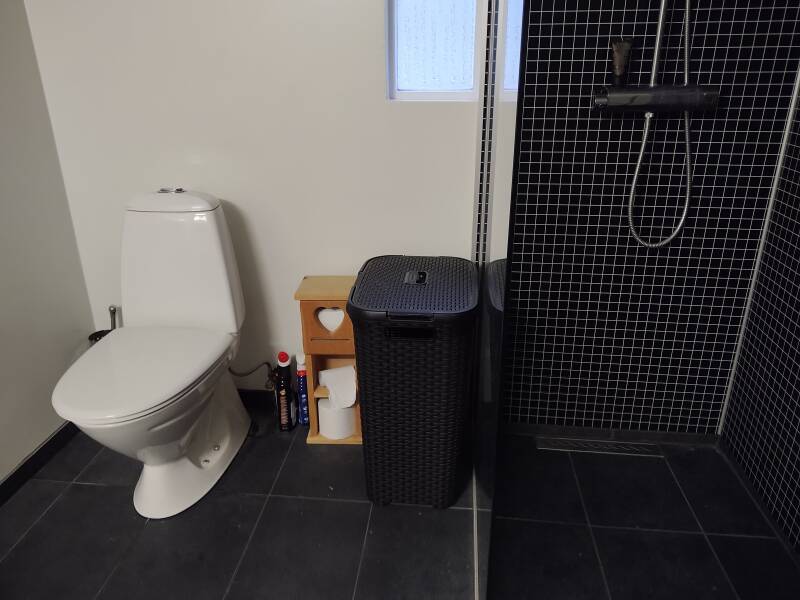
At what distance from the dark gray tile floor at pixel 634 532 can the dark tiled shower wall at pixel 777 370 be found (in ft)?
0.32

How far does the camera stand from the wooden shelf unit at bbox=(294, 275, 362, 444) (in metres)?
1.92

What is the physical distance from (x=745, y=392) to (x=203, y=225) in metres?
1.77

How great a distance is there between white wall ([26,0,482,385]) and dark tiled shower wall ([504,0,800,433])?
27 centimetres

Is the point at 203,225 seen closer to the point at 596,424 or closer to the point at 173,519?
the point at 173,519

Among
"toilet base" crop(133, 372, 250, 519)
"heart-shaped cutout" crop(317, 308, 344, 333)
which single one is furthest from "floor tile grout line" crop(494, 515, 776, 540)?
"toilet base" crop(133, 372, 250, 519)

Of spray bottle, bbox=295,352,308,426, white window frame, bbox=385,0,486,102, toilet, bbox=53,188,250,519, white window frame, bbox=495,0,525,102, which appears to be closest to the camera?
white window frame, bbox=495,0,525,102

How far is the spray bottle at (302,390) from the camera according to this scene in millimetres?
2119

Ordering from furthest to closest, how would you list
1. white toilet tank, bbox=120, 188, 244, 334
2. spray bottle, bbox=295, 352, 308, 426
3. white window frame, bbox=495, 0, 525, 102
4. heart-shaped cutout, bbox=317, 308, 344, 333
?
spray bottle, bbox=295, 352, 308, 426, heart-shaped cutout, bbox=317, 308, 344, 333, white toilet tank, bbox=120, 188, 244, 334, white window frame, bbox=495, 0, 525, 102

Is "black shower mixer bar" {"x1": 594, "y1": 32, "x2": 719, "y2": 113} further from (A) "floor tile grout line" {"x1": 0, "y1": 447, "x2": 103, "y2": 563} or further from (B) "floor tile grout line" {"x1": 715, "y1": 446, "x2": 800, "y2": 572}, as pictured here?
(A) "floor tile grout line" {"x1": 0, "y1": 447, "x2": 103, "y2": 563}

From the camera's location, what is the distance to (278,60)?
1.83m

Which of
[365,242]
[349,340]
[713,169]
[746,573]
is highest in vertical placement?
[713,169]

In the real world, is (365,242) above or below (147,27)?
below

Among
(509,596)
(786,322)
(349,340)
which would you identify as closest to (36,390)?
(349,340)

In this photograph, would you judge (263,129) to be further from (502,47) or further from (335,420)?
(335,420)
